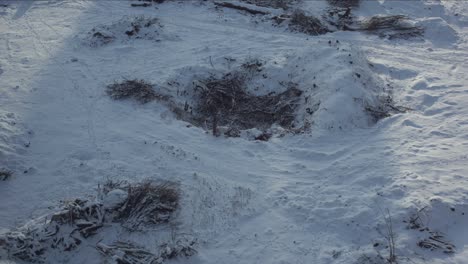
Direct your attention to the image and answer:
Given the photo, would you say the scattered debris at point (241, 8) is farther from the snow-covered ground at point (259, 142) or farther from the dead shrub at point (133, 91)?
the dead shrub at point (133, 91)

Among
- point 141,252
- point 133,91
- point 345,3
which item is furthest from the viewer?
point 345,3

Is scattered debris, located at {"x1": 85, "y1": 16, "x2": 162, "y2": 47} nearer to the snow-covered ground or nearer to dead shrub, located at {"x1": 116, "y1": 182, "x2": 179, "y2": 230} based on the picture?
the snow-covered ground

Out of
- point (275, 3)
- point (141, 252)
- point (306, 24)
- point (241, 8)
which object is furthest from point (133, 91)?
point (275, 3)

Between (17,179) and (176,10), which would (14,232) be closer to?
(17,179)

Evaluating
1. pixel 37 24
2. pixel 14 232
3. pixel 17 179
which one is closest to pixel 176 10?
pixel 37 24

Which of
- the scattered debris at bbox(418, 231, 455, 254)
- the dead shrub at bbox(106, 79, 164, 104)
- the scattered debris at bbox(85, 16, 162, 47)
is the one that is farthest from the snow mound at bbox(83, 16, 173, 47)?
the scattered debris at bbox(418, 231, 455, 254)

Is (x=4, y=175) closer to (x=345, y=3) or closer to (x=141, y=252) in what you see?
(x=141, y=252)
